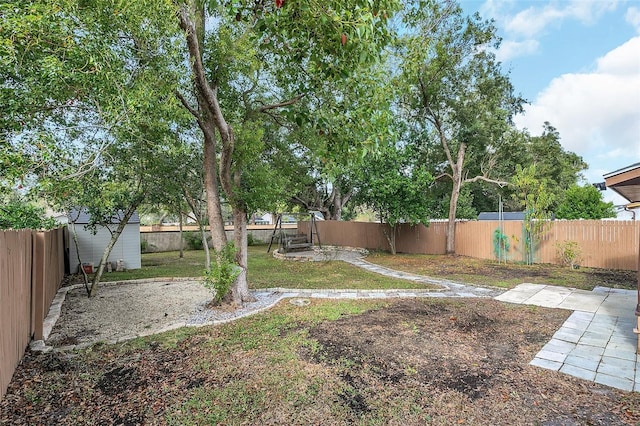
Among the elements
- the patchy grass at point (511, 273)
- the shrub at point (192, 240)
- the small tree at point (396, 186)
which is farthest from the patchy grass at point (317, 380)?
the shrub at point (192, 240)

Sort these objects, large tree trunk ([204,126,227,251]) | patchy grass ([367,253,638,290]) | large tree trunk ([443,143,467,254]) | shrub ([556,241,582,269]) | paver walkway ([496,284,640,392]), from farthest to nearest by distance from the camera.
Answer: large tree trunk ([443,143,467,254]), shrub ([556,241,582,269]), patchy grass ([367,253,638,290]), large tree trunk ([204,126,227,251]), paver walkway ([496,284,640,392])

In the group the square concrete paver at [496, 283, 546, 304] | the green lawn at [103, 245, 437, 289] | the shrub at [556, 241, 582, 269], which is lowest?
the green lawn at [103, 245, 437, 289]

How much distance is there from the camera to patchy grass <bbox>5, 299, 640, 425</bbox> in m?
2.36

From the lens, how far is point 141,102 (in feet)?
10.7

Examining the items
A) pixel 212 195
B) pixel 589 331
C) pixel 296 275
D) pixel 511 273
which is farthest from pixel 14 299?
pixel 511 273

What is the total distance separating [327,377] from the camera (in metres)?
2.89

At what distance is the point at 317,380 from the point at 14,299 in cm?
289

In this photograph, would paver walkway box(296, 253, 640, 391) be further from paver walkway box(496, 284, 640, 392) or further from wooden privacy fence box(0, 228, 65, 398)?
wooden privacy fence box(0, 228, 65, 398)

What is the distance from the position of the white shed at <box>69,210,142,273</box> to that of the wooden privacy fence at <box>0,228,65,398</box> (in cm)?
543

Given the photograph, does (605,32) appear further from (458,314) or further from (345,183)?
(345,183)

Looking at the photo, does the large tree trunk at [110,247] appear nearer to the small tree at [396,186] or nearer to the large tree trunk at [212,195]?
the large tree trunk at [212,195]

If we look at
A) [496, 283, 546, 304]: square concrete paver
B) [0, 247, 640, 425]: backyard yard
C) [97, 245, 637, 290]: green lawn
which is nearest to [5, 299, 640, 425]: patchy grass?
[0, 247, 640, 425]: backyard yard

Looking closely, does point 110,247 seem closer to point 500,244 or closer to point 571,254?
point 500,244

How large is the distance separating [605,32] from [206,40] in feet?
29.7
